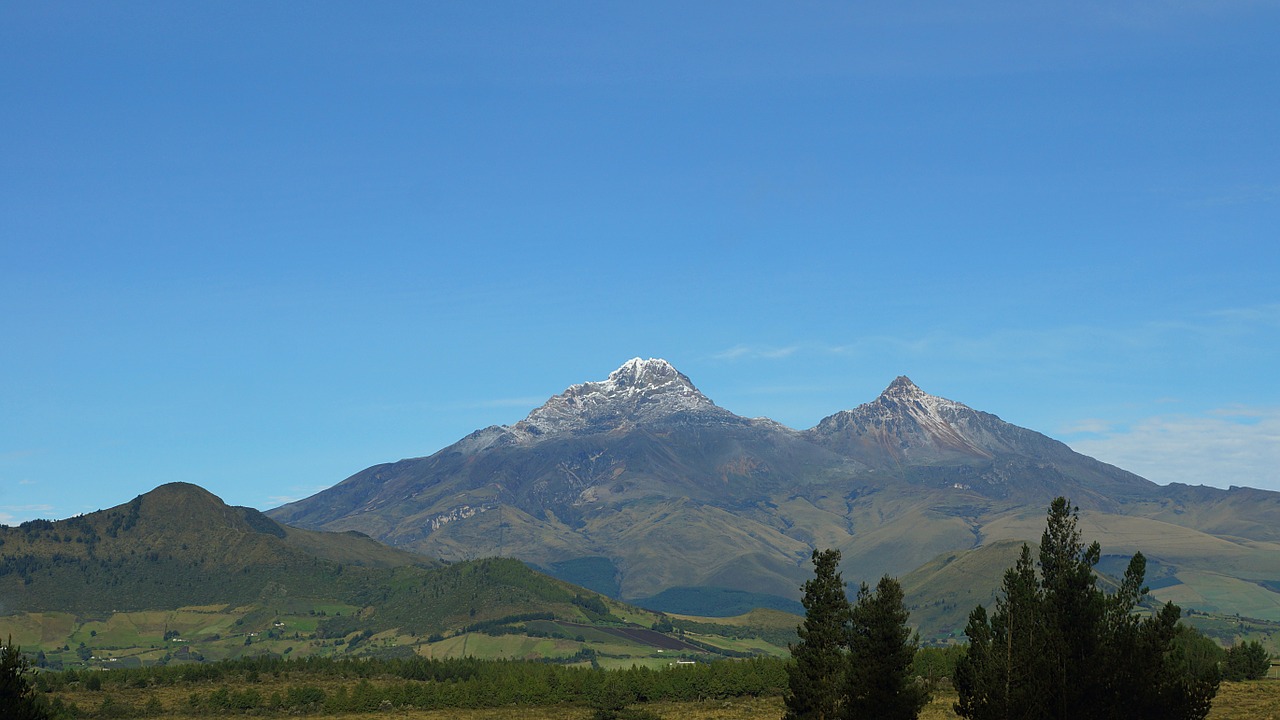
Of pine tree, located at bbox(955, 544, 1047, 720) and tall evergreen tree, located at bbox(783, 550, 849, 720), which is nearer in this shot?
pine tree, located at bbox(955, 544, 1047, 720)

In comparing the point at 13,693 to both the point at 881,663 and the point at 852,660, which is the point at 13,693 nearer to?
the point at 852,660

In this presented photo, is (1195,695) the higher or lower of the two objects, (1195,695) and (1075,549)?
the lower

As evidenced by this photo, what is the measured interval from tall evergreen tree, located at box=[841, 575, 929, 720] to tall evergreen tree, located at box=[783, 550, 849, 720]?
1.25 m

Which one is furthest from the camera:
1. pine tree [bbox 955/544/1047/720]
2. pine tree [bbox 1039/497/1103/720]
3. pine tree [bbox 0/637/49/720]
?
pine tree [bbox 0/637/49/720]

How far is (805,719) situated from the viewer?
111000mm

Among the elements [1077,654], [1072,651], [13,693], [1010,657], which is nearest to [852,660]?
[1010,657]

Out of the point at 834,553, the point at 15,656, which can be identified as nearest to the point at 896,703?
the point at 834,553

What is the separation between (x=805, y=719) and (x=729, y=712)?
3449 inches

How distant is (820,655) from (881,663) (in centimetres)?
566

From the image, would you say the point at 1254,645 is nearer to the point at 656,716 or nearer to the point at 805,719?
the point at 656,716

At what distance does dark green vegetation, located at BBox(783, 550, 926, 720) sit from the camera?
11025cm

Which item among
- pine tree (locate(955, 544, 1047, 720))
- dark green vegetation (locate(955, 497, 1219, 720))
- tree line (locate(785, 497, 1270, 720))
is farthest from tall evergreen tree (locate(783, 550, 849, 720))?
dark green vegetation (locate(955, 497, 1219, 720))

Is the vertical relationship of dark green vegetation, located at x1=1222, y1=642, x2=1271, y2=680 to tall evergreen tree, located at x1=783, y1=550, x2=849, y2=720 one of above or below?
below

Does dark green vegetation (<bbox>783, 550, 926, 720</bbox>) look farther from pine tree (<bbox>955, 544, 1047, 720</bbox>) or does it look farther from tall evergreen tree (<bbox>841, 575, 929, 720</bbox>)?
pine tree (<bbox>955, 544, 1047, 720</bbox>)
